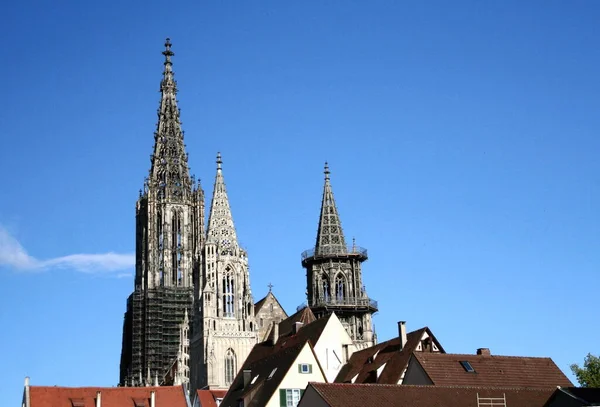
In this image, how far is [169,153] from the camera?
132875 millimetres

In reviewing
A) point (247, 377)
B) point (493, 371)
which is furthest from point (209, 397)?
point (493, 371)

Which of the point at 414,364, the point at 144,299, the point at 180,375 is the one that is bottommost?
the point at 414,364

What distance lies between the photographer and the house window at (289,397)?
54.2 m

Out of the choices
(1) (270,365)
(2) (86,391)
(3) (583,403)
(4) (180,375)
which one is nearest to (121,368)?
(4) (180,375)

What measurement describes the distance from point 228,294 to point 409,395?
42832 millimetres

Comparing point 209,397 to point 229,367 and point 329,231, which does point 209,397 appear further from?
point 329,231

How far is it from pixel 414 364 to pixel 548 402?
8041mm

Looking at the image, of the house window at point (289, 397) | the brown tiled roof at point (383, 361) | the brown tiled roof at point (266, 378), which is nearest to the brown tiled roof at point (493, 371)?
the brown tiled roof at point (383, 361)

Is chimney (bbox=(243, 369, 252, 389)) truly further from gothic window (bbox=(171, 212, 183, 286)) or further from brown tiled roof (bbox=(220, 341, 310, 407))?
gothic window (bbox=(171, 212, 183, 286))

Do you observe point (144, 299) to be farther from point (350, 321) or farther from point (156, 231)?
point (350, 321)

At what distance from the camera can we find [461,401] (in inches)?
1829

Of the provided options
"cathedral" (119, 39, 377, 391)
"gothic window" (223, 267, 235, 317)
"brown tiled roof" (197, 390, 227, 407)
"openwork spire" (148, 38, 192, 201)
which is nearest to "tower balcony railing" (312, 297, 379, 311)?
"cathedral" (119, 39, 377, 391)

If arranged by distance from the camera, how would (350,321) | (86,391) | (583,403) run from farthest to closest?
(350,321) < (86,391) < (583,403)

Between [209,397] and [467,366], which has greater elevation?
[209,397]
